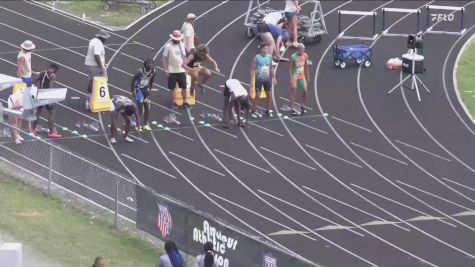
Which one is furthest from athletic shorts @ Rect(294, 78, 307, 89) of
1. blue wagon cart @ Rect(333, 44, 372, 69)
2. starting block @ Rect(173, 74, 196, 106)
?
blue wagon cart @ Rect(333, 44, 372, 69)

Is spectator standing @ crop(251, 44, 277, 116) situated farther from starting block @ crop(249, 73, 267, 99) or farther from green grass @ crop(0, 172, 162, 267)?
green grass @ crop(0, 172, 162, 267)

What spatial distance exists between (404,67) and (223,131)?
18.0 ft

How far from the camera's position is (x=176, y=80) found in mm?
27359

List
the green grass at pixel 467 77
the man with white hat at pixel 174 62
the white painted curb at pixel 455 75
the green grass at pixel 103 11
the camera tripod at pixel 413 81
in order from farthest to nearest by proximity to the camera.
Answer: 1. the green grass at pixel 103 11
2. the camera tripod at pixel 413 81
3. the green grass at pixel 467 77
4. the white painted curb at pixel 455 75
5. the man with white hat at pixel 174 62

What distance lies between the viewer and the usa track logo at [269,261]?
16.9 meters

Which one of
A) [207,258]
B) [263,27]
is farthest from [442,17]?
[207,258]

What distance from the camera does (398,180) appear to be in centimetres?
2430

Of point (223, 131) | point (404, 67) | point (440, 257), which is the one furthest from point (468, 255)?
point (404, 67)

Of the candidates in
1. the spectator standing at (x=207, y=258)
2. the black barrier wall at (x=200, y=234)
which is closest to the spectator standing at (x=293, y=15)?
the black barrier wall at (x=200, y=234)

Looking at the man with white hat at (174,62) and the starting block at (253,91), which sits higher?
the man with white hat at (174,62)

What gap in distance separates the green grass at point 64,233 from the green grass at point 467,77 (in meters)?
10.6

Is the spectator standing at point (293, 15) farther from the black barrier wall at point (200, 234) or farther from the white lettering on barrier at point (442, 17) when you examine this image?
the black barrier wall at point (200, 234)

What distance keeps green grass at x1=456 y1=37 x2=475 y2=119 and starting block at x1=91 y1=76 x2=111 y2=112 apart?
25.5 feet

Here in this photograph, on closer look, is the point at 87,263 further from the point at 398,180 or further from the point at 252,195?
the point at 398,180
